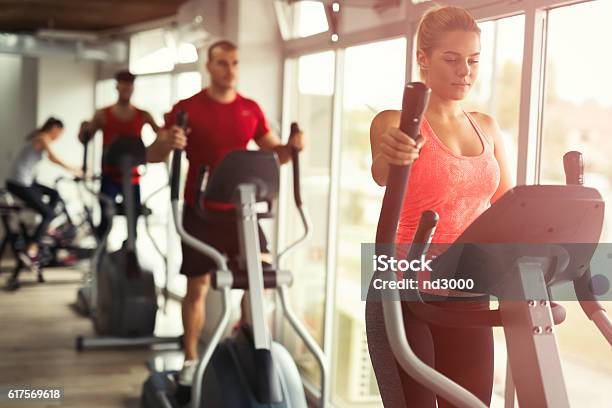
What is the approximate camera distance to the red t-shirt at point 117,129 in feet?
Answer: 15.9

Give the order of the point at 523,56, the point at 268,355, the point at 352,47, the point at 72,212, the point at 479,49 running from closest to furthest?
the point at 479,49
the point at 523,56
the point at 268,355
the point at 352,47
the point at 72,212

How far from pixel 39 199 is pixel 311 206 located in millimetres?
3183

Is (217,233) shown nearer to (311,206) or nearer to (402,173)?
(311,206)

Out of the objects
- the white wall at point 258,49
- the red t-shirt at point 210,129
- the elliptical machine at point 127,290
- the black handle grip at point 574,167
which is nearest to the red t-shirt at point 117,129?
the elliptical machine at point 127,290

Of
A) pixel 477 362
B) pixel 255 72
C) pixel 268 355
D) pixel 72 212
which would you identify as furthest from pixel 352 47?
pixel 72 212

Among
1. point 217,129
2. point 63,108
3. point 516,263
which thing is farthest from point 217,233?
point 63,108

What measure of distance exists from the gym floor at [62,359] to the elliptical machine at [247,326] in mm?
1013

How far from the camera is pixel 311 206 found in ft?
15.3

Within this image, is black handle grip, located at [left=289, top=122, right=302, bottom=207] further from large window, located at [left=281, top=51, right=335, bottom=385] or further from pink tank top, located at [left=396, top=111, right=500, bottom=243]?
pink tank top, located at [left=396, top=111, right=500, bottom=243]

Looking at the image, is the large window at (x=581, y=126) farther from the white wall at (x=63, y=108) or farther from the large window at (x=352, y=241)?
the white wall at (x=63, y=108)

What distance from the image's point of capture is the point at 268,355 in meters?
2.88

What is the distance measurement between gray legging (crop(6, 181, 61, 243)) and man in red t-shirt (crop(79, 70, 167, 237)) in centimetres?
171

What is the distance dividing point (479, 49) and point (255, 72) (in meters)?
2.93

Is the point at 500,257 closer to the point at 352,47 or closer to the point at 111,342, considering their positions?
the point at 352,47
